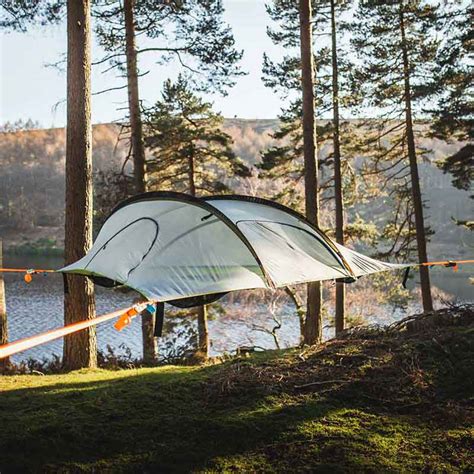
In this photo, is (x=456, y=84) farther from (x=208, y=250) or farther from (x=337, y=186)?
(x=208, y=250)

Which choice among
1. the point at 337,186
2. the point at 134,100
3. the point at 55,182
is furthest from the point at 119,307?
the point at 55,182

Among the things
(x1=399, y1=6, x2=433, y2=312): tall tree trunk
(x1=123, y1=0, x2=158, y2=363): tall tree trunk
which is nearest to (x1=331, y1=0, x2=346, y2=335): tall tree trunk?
(x1=399, y1=6, x2=433, y2=312): tall tree trunk

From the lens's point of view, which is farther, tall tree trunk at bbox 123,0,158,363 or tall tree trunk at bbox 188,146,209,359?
tall tree trunk at bbox 188,146,209,359

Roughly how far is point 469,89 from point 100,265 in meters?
7.46

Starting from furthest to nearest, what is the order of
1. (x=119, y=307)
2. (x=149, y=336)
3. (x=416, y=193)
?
(x=119, y=307) → (x=416, y=193) → (x=149, y=336)

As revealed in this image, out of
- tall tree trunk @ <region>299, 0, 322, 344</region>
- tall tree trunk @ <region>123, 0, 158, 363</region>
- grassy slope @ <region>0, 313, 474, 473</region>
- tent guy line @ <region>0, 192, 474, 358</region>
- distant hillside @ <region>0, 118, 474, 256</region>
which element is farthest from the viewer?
distant hillside @ <region>0, 118, 474, 256</region>

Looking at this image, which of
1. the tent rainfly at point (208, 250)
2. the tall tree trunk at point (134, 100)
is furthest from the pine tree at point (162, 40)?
the tent rainfly at point (208, 250)

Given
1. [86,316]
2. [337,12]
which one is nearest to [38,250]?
[337,12]

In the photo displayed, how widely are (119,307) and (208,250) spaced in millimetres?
13868

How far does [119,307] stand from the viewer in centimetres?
1692

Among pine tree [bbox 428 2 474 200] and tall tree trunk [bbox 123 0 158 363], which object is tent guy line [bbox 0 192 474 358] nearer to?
tall tree trunk [bbox 123 0 158 363]

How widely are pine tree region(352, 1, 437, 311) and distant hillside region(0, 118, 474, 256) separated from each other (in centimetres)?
1789

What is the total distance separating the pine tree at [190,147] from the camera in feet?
31.7

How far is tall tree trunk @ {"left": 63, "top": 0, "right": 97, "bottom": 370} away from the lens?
5.12 metres
